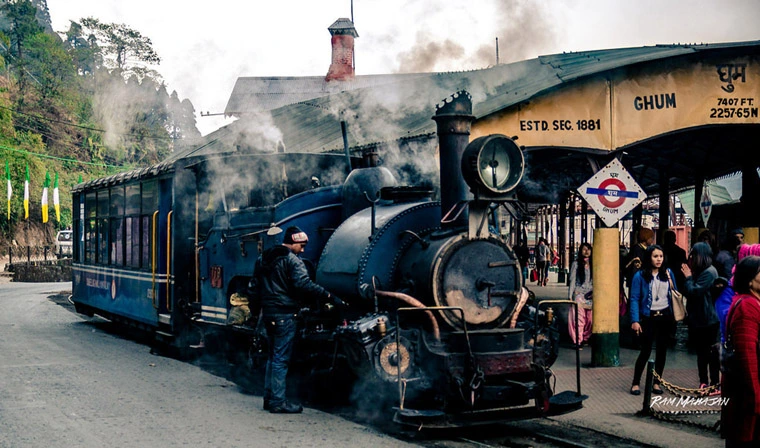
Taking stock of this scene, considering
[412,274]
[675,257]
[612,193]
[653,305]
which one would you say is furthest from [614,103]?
[412,274]

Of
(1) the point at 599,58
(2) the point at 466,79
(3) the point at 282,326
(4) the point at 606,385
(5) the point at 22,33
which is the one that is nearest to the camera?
(3) the point at 282,326

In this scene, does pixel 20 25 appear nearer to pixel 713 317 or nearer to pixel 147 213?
pixel 147 213

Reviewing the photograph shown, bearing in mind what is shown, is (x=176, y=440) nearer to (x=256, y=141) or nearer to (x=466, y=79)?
(x=256, y=141)

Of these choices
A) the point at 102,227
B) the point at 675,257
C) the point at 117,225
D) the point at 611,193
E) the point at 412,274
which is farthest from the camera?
the point at 102,227

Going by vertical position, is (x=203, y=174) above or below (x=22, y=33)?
below

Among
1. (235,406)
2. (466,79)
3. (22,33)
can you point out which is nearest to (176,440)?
(235,406)

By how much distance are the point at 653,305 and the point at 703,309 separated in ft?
1.59

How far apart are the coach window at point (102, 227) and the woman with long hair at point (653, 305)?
9.73m

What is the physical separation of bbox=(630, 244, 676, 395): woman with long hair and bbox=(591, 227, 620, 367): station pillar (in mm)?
1958

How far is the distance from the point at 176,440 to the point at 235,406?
59.3 inches

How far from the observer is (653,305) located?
8258 millimetres

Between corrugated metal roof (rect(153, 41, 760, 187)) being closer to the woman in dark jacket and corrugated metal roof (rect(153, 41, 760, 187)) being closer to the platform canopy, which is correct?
the platform canopy

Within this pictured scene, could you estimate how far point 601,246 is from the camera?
10578 mm

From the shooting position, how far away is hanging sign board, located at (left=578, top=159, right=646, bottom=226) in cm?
953
